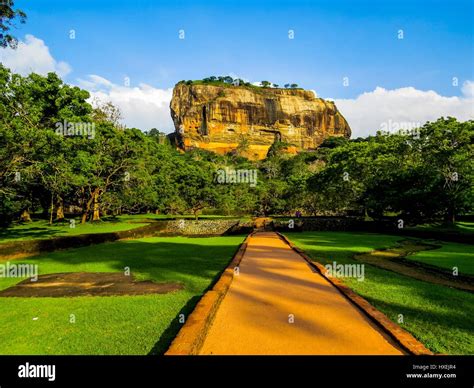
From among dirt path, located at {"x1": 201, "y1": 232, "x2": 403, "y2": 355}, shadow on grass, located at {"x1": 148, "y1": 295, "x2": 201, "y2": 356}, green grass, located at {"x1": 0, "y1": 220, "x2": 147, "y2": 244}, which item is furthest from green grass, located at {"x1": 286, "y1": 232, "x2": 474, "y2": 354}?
green grass, located at {"x1": 0, "y1": 220, "x2": 147, "y2": 244}

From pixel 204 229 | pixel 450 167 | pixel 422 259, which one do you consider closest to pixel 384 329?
pixel 422 259

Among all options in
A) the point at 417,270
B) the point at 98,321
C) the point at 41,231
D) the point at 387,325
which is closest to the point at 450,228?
the point at 417,270

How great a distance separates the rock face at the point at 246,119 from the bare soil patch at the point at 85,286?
4460 inches

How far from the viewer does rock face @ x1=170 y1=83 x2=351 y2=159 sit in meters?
126

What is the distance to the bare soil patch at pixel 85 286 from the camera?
7.46m

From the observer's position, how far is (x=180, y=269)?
10.2 metres

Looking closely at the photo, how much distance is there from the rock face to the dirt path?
4504 inches

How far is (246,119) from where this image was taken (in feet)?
427

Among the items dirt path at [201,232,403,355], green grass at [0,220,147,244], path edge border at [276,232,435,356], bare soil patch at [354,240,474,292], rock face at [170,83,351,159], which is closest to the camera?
path edge border at [276,232,435,356]

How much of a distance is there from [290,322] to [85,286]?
5.62 m

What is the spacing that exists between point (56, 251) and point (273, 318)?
14330 millimetres

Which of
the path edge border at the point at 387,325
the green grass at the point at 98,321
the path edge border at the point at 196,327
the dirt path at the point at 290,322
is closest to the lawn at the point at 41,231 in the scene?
the green grass at the point at 98,321

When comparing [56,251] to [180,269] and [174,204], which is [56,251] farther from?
[174,204]

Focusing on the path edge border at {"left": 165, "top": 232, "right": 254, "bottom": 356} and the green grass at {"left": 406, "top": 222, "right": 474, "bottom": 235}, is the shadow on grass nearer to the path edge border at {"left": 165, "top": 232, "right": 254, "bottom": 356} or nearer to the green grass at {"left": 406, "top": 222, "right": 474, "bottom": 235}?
the path edge border at {"left": 165, "top": 232, "right": 254, "bottom": 356}
